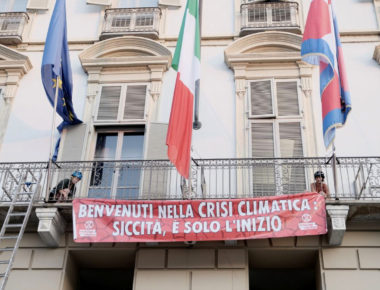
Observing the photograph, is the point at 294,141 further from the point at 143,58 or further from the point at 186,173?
the point at 143,58

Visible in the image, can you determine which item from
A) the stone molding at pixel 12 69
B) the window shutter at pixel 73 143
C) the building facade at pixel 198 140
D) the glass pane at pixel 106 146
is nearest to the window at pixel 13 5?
the building facade at pixel 198 140

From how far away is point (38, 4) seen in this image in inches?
554

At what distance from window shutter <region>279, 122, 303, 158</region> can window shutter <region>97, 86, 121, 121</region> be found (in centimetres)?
344

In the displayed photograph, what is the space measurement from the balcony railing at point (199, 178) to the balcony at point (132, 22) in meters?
3.49

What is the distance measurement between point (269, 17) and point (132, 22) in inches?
124

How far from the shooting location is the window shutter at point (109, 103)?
1205 centimetres

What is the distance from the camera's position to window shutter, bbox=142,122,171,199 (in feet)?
34.8

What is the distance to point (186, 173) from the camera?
976 cm

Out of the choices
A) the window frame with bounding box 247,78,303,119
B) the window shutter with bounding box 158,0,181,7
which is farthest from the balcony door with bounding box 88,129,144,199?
the window shutter with bounding box 158,0,181,7

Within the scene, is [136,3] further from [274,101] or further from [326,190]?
[326,190]

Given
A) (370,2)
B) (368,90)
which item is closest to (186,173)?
(368,90)

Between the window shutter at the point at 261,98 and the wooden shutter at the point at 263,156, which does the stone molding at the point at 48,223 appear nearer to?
the wooden shutter at the point at 263,156

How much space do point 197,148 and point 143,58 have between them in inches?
98.6

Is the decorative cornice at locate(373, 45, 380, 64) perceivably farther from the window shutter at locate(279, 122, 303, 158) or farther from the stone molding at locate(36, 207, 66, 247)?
the stone molding at locate(36, 207, 66, 247)
